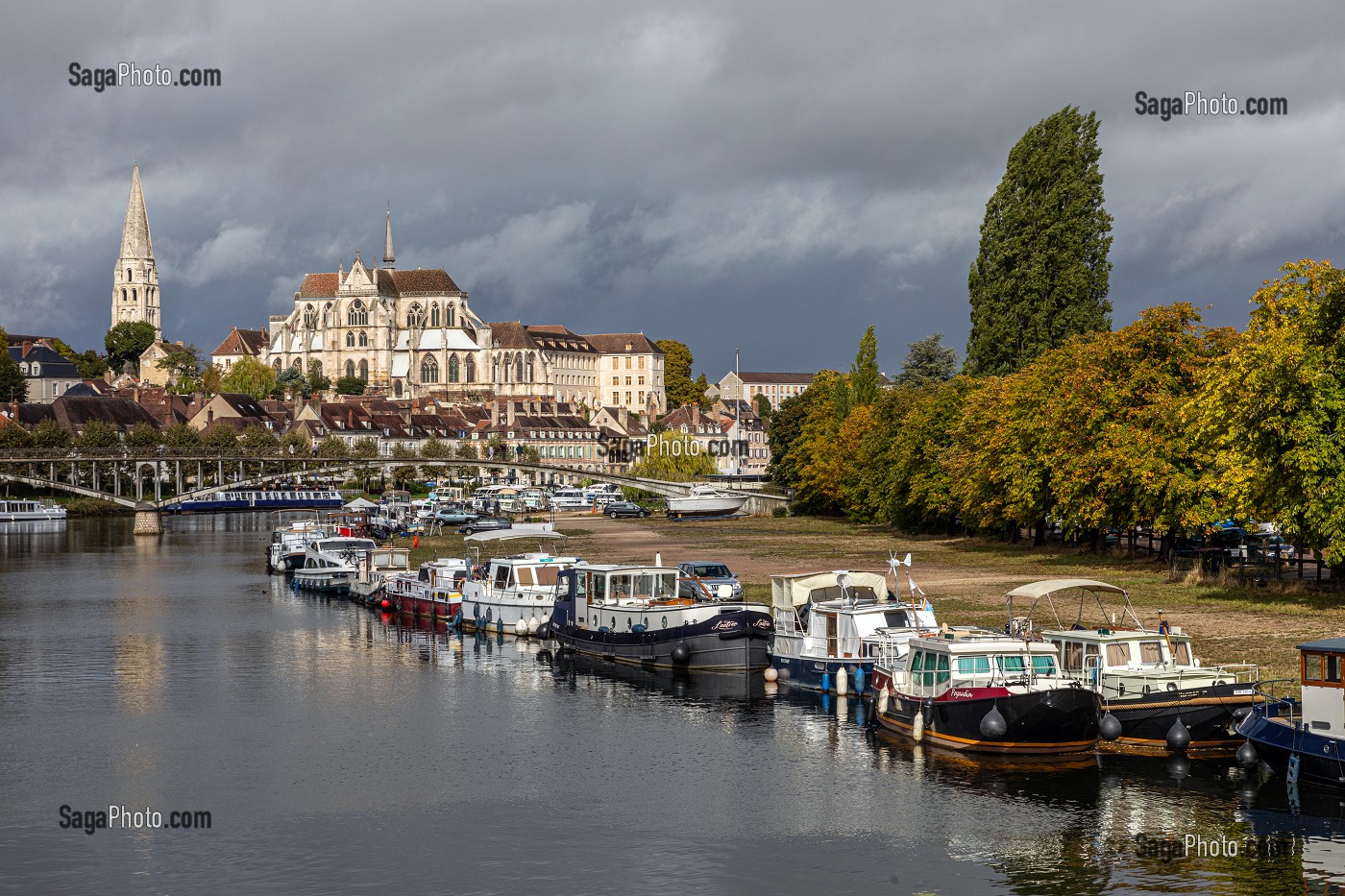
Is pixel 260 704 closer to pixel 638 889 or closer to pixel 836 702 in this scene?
pixel 836 702

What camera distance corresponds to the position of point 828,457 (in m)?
139

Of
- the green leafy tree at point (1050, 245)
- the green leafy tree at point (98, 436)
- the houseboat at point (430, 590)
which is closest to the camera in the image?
the houseboat at point (430, 590)

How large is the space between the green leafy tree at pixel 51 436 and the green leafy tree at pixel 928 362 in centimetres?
9483

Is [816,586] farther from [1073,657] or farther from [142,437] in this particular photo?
[142,437]

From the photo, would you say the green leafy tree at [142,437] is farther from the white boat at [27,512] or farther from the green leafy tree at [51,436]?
the white boat at [27,512]

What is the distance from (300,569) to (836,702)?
5320 cm

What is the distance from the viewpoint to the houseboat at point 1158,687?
3834cm

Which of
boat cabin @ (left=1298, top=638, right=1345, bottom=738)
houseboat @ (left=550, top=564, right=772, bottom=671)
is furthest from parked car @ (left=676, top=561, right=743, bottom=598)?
boat cabin @ (left=1298, top=638, right=1345, bottom=738)

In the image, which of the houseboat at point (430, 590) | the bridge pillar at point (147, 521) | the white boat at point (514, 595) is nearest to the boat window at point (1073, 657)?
the white boat at point (514, 595)

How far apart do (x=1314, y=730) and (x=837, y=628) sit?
1739 centimetres

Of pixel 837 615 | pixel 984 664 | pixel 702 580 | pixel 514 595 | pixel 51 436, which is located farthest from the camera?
pixel 51 436

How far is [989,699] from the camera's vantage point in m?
39.4

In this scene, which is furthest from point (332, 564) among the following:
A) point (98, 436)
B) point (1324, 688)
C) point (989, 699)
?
point (98, 436)

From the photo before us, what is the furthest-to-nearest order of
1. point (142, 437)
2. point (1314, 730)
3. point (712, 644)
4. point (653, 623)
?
1. point (142, 437)
2. point (653, 623)
3. point (712, 644)
4. point (1314, 730)
